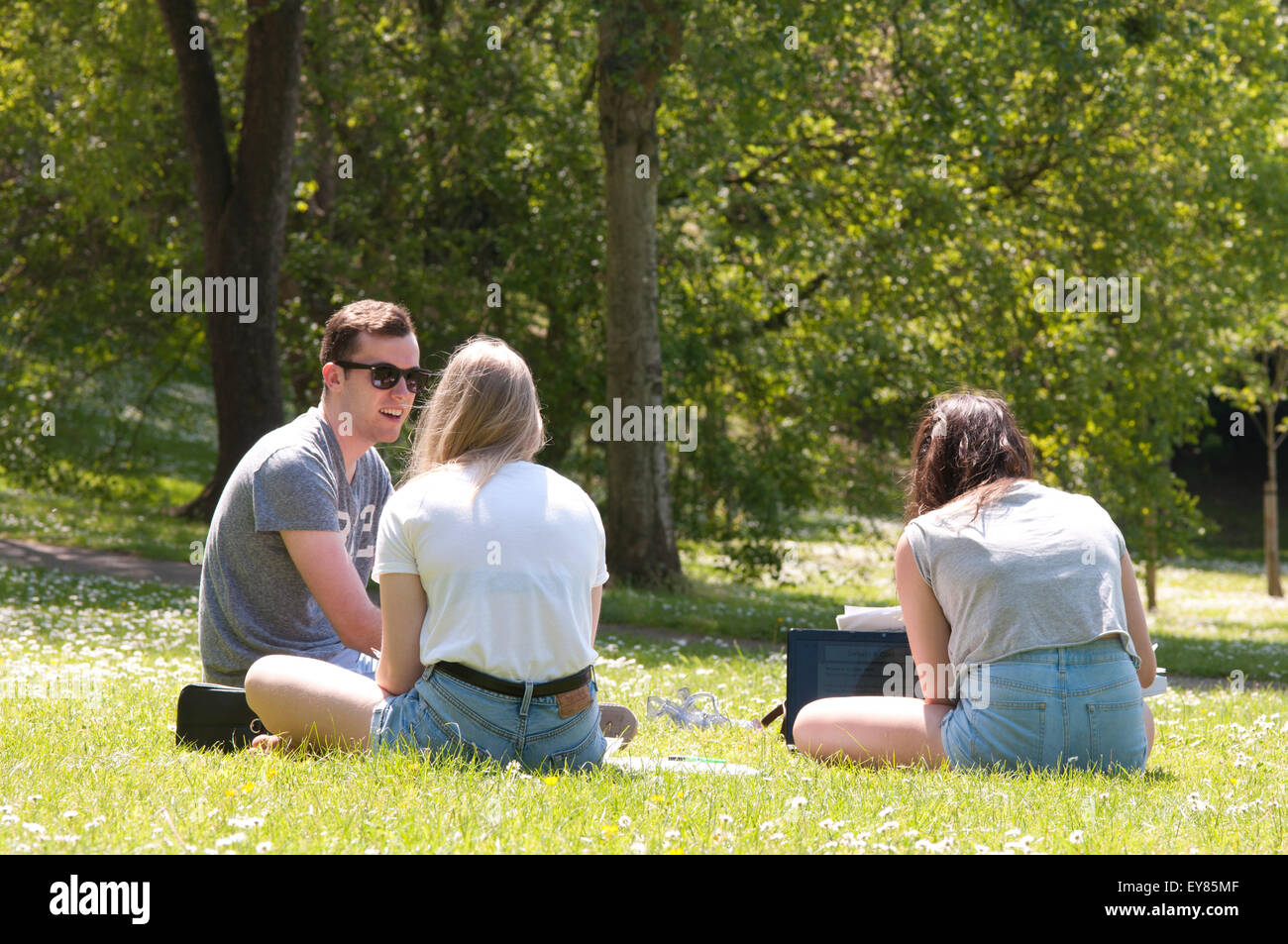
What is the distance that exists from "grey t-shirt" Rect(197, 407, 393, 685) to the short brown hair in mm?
245

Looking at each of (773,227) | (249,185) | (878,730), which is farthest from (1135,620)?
(773,227)

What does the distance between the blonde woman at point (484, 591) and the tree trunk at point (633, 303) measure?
982 centimetres

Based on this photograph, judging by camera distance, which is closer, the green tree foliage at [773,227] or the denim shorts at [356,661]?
the denim shorts at [356,661]

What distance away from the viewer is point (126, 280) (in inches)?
733

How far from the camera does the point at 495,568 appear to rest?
154 inches

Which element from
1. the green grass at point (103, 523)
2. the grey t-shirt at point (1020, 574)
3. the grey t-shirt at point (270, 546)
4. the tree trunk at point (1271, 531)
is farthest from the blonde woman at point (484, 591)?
the tree trunk at point (1271, 531)

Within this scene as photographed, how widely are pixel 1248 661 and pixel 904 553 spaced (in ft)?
26.8

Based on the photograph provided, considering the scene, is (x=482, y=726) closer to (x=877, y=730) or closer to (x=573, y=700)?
(x=573, y=700)

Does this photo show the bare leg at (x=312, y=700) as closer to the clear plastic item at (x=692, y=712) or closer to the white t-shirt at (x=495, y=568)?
the white t-shirt at (x=495, y=568)

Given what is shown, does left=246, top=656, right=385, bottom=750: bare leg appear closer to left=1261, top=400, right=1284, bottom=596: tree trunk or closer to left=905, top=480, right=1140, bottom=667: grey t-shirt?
left=905, top=480, right=1140, bottom=667: grey t-shirt

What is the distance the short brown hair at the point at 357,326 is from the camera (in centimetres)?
485

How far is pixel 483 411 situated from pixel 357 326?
0.97m

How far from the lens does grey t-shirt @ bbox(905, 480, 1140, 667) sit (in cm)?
431

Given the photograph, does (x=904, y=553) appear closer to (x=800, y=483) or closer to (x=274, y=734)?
(x=274, y=734)
